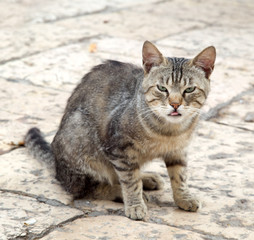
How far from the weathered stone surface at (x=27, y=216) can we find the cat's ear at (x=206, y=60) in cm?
115

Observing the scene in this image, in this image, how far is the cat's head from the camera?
3.07m

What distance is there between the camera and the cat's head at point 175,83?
307cm

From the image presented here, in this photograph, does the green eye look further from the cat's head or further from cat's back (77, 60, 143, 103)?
cat's back (77, 60, 143, 103)

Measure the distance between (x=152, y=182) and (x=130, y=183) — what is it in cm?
34

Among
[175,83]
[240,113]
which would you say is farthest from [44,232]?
[240,113]

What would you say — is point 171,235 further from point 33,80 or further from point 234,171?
point 33,80

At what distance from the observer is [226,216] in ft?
10.2

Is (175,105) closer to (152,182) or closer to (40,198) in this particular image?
(152,182)

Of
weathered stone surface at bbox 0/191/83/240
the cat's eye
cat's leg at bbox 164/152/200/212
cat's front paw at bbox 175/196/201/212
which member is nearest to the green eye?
the cat's eye

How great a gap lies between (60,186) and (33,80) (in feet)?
7.19

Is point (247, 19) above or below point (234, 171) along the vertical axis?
above

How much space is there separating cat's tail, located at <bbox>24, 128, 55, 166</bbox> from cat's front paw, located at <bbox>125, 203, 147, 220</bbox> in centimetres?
80

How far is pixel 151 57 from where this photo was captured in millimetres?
3256

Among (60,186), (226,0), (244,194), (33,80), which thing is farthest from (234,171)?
(226,0)
